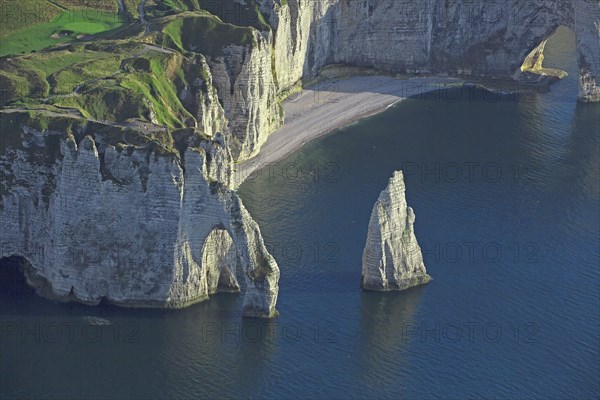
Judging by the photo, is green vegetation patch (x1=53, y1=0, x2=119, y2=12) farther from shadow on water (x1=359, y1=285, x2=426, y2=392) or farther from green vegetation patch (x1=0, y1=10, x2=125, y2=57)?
shadow on water (x1=359, y1=285, x2=426, y2=392)

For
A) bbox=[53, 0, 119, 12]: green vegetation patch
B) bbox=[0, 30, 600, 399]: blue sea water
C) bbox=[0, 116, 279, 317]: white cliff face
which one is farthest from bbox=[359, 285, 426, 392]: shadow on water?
bbox=[53, 0, 119, 12]: green vegetation patch

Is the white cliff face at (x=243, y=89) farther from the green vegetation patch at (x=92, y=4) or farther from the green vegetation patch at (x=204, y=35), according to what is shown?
the green vegetation patch at (x=92, y=4)

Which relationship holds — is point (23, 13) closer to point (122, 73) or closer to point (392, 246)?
point (122, 73)

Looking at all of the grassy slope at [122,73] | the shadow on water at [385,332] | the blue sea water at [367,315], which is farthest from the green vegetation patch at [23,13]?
the shadow on water at [385,332]

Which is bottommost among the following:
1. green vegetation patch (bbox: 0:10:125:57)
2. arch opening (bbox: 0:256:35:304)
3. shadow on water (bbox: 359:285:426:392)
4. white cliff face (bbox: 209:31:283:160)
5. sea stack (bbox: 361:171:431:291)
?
shadow on water (bbox: 359:285:426:392)

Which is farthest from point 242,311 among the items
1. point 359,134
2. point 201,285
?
point 359,134
